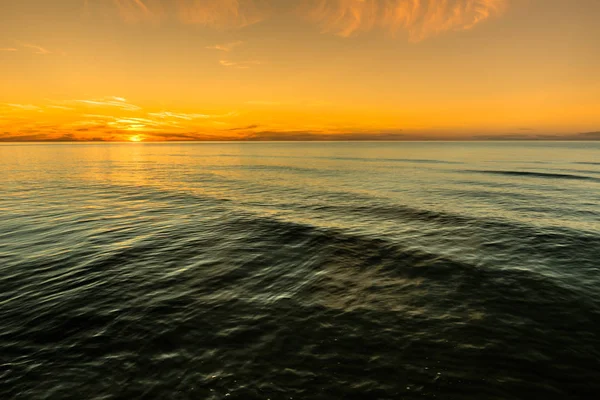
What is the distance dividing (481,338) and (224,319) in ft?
35.5

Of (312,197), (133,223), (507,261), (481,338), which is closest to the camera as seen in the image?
(481,338)

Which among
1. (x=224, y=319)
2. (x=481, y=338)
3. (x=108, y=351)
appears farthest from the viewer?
(x=224, y=319)

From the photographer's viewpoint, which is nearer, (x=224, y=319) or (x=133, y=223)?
(x=224, y=319)

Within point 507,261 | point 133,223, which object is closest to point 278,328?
point 507,261

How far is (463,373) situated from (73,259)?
23.5 metres

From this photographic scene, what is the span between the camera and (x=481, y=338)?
12.4 m

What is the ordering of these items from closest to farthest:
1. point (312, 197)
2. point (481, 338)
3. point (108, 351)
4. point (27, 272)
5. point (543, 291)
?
point (108, 351), point (481, 338), point (543, 291), point (27, 272), point (312, 197)

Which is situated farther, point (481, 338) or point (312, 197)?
point (312, 197)

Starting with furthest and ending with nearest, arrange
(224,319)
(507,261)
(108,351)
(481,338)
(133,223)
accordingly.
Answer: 1. (133,223)
2. (507,261)
3. (224,319)
4. (481,338)
5. (108,351)

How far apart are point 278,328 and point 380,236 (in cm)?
1515

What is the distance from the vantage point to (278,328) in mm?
13086

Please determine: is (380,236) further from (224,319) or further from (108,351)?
(108,351)

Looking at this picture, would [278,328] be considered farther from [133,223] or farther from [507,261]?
[133,223]

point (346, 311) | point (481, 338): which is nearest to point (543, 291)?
point (481, 338)
